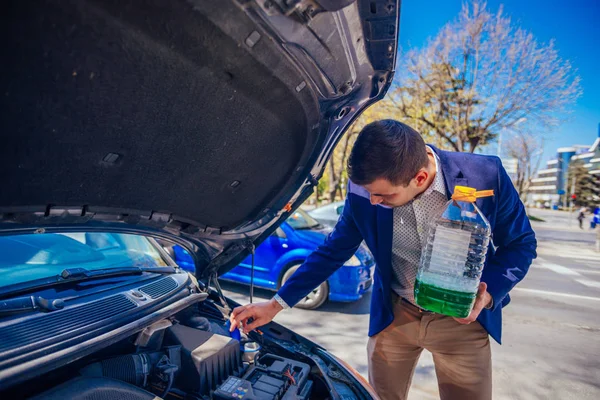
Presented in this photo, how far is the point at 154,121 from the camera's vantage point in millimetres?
1353

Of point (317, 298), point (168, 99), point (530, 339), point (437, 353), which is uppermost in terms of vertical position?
point (168, 99)

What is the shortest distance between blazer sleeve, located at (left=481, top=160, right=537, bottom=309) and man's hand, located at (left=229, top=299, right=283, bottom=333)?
109 centimetres

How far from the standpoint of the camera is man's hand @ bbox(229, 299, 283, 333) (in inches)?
76.1

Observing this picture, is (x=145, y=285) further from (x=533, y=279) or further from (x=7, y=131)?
(x=533, y=279)

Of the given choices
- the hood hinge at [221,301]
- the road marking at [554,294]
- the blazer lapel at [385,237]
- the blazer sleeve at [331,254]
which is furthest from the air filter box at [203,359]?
the road marking at [554,294]

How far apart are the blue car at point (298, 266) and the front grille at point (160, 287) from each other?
310cm

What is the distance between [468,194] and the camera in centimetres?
166

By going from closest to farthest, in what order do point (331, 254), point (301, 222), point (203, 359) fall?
1. point (203, 359)
2. point (331, 254)
3. point (301, 222)

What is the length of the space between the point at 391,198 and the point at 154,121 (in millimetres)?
1065

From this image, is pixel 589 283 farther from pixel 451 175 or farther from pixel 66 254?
pixel 66 254

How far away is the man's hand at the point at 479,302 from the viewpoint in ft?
5.41

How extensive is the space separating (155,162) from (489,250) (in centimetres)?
168

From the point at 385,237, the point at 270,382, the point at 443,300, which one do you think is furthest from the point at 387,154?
the point at 270,382

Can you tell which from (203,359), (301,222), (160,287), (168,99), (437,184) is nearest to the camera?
(168,99)
